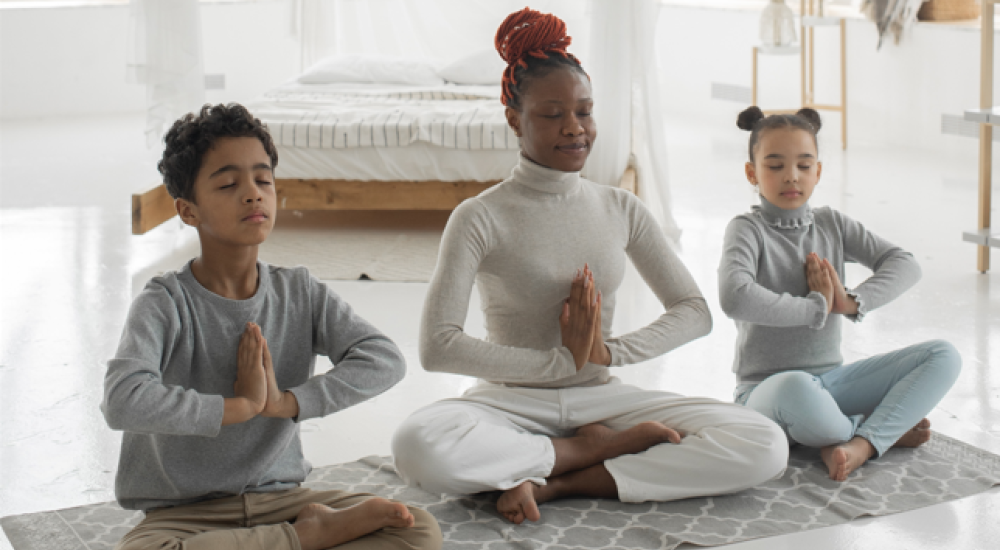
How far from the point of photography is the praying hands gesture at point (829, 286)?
2188 millimetres

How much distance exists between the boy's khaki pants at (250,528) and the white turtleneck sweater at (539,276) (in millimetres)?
331

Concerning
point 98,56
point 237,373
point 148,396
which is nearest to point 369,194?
point 237,373

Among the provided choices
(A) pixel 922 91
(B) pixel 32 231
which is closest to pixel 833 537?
(B) pixel 32 231

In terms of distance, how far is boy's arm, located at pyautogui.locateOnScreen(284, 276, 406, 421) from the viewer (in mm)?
1662

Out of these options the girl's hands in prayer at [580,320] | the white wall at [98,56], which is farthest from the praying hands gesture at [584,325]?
the white wall at [98,56]

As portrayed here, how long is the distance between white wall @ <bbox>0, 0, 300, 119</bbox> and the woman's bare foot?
216 inches

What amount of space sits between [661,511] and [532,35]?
0.88 meters

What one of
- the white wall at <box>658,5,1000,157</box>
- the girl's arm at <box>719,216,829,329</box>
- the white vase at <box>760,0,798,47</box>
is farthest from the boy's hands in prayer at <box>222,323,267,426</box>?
the white vase at <box>760,0,798,47</box>

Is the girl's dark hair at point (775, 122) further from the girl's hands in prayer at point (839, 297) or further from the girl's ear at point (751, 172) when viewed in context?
the girl's hands in prayer at point (839, 297)

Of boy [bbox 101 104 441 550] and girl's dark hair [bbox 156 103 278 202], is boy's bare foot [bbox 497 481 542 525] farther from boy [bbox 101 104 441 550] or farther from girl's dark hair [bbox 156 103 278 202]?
girl's dark hair [bbox 156 103 278 202]

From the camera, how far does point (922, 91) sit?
5891 millimetres

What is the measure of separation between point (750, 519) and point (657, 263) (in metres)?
0.50

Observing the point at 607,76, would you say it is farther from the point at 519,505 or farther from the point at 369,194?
the point at 519,505

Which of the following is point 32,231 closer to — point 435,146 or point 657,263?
point 435,146
